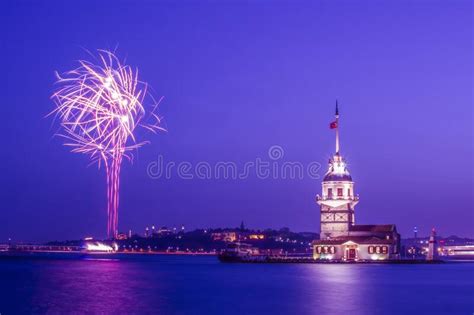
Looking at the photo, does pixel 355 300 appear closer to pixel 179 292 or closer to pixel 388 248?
pixel 179 292

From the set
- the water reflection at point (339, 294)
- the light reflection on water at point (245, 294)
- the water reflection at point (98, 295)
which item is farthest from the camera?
the water reflection at point (339, 294)

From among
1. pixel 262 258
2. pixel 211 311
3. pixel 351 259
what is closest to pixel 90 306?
pixel 211 311

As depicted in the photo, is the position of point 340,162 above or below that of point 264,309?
above

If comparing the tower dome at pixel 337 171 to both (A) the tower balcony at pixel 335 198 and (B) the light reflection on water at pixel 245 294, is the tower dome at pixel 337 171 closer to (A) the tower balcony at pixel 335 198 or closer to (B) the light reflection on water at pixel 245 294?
(A) the tower balcony at pixel 335 198

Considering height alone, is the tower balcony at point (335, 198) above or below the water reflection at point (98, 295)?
above

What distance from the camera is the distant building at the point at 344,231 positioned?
109800mm

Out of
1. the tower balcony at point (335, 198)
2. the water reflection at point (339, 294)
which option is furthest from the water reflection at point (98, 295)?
the tower balcony at point (335, 198)

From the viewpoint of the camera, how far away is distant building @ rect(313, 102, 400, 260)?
110 metres

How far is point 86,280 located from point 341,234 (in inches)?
1672

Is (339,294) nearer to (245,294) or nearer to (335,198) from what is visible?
(245,294)

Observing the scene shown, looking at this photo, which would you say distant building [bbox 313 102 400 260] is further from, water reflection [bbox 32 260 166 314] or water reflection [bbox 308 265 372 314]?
water reflection [bbox 32 260 166 314]

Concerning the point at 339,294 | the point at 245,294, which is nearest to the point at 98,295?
the point at 245,294

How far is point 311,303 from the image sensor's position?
5625cm

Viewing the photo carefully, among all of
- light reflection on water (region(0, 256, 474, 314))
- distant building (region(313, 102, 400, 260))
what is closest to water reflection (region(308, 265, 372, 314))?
light reflection on water (region(0, 256, 474, 314))
